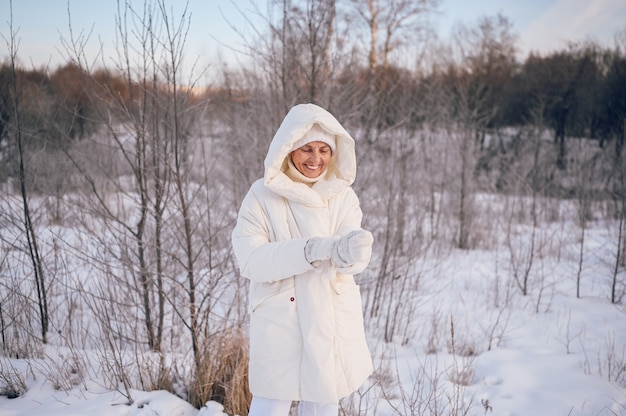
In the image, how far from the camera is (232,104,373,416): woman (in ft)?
4.99

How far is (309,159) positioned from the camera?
1.82 metres

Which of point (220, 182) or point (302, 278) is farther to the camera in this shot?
point (220, 182)

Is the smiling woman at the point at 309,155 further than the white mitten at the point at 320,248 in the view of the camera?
Yes

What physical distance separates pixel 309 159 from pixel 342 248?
576mm

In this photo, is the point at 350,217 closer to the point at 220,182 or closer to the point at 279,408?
the point at 279,408

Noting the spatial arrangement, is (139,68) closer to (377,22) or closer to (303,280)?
(303,280)

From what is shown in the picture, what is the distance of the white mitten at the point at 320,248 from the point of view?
144cm

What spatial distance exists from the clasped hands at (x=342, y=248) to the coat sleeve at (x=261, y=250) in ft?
0.14

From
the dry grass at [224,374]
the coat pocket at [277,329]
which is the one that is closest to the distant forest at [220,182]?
the dry grass at [224,374]

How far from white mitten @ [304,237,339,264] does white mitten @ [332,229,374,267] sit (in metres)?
0.02

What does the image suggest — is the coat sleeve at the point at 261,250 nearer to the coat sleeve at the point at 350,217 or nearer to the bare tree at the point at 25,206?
the coat sleeve at the point at 350,217

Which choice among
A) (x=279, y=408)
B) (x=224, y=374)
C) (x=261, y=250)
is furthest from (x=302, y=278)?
(x=224, y=374)

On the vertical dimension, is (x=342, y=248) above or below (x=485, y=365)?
above

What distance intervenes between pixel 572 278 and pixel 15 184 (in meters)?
7.33
